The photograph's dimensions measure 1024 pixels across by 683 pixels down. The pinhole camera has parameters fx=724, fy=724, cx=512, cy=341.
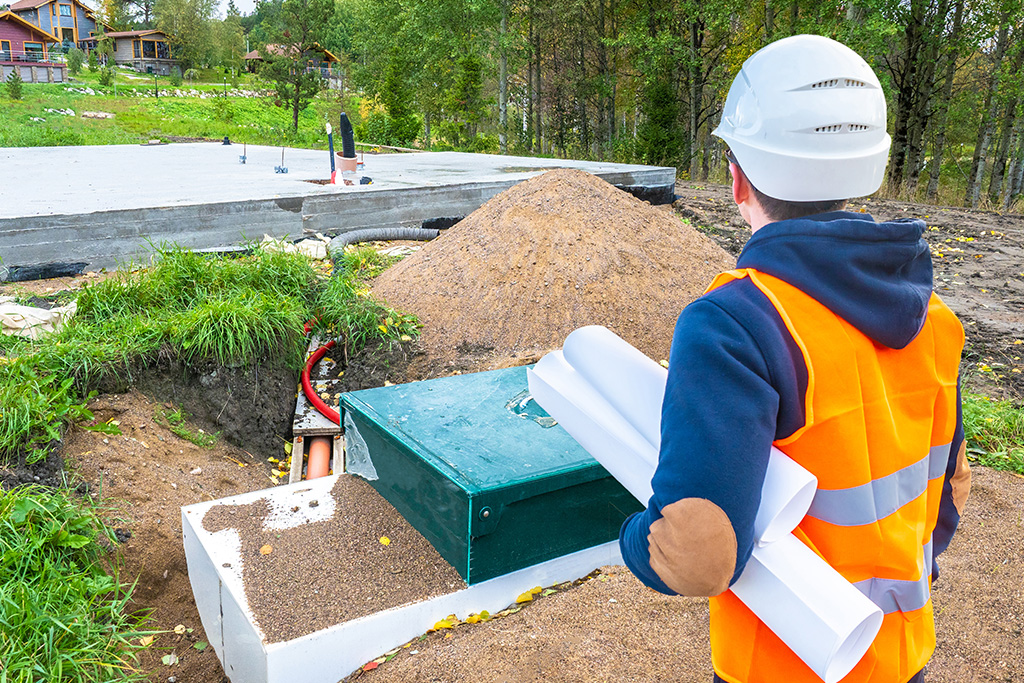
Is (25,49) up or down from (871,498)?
up

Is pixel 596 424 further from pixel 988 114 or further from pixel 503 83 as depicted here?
pixel 503 83

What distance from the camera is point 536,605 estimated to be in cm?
240

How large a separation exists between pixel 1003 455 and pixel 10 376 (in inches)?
187

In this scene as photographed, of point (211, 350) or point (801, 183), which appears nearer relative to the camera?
point (801, 183)

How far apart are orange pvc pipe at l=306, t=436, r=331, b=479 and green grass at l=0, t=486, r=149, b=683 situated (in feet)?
3.57

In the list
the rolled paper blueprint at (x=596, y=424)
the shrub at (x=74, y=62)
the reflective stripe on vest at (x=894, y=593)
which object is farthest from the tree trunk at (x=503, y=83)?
the shrub at (x=74, y=62)

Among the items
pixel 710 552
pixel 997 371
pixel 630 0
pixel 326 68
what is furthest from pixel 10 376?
pixel 326 68

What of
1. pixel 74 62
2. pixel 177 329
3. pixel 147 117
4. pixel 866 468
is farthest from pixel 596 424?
pixel 74 62

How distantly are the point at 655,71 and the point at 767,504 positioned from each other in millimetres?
18624

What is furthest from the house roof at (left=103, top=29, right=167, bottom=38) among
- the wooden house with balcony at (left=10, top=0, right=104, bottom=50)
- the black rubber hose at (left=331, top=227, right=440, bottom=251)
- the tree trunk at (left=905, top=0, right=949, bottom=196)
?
the black rubber hose at (left=331, top=227, right=440, bottom=251)

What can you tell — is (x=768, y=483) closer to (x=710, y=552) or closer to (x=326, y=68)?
(x=710, y=552)

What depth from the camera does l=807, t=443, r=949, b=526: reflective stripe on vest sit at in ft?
3.18

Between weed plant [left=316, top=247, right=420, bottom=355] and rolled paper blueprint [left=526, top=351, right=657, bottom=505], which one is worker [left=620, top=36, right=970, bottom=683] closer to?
rolled paper blueprint [left=526, top=351, right=657, bottom=505]

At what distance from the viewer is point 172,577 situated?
287cm
